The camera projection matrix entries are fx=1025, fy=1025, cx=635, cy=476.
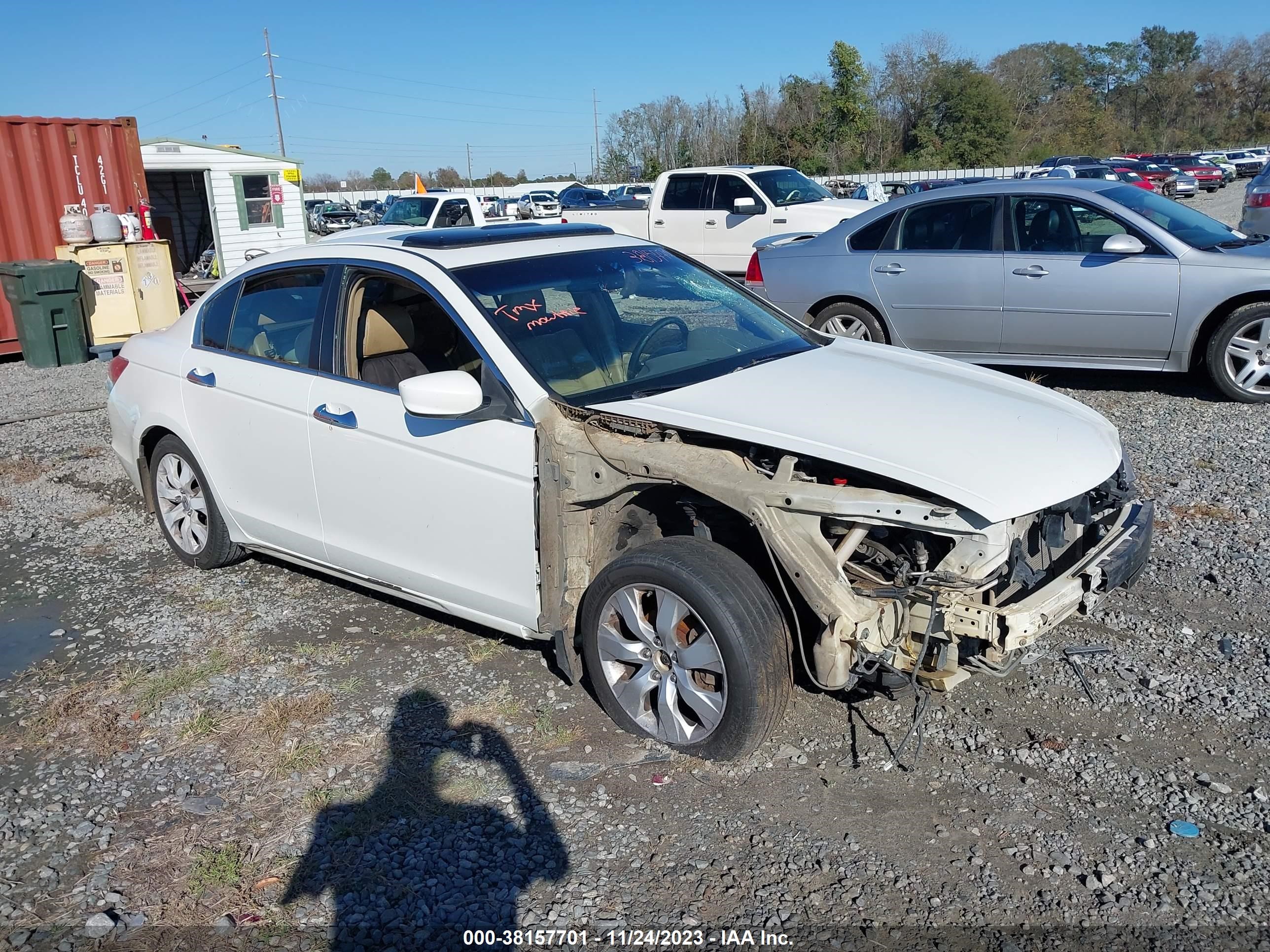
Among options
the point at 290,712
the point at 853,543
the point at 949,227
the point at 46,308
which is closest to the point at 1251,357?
the point at 949,227

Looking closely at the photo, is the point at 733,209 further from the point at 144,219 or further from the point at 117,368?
the point at 117,368

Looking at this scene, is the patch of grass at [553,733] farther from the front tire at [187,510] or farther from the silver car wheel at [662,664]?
the front tire at [187,510]

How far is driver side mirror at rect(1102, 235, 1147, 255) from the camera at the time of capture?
7.52 m

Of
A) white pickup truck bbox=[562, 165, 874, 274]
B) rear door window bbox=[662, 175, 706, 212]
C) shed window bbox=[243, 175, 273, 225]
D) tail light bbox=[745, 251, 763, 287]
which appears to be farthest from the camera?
shed window bbox=[243, 175, 273, 225]

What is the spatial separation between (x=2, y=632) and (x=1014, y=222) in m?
7.39

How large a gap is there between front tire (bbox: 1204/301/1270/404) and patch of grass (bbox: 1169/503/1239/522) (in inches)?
92.3

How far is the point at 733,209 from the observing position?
1576 centimetres

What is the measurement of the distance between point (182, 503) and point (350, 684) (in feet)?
5.77

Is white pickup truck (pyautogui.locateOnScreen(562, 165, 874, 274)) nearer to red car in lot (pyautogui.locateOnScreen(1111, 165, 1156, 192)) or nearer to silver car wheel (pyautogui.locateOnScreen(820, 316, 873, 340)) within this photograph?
silver car wheel (pyautogui.locateOnScreen(820, 316, 873, 340))

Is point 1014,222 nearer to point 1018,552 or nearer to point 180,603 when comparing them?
point 1018,552

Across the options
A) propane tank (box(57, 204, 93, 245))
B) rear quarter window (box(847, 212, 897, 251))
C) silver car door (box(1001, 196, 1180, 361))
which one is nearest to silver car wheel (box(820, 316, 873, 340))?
rear quarter window (box(847, 212, 897, 251))

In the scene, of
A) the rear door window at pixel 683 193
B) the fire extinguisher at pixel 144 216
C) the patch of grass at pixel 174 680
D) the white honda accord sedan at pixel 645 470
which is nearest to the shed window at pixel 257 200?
the fire extinguisher at pixel 144 216

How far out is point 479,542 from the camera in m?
3.89

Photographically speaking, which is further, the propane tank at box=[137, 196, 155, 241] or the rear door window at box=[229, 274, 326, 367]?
the propane tank at box=[137, 196, 155, 241]
